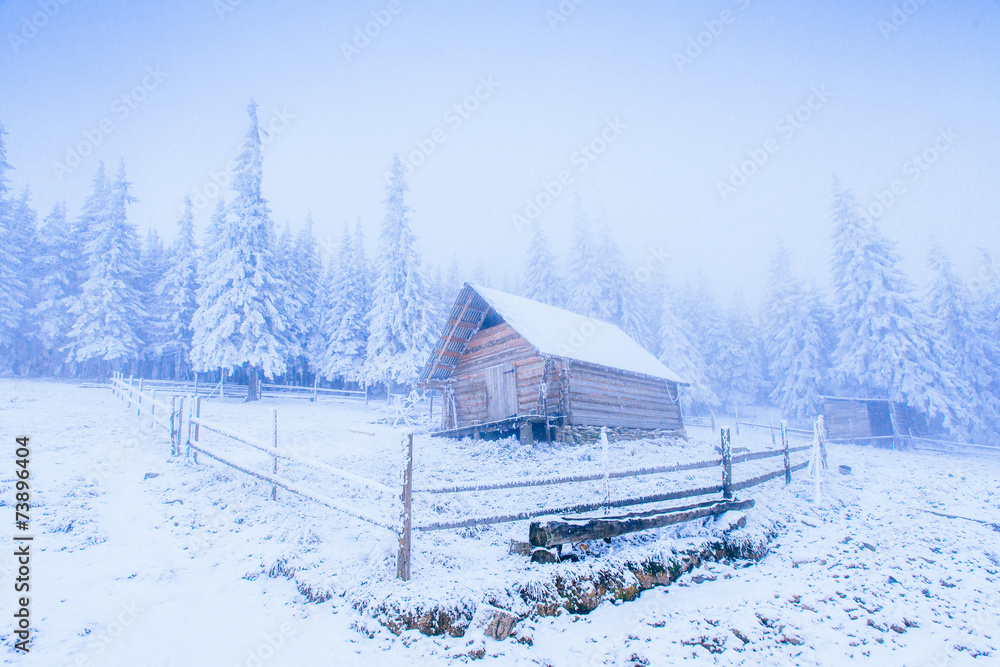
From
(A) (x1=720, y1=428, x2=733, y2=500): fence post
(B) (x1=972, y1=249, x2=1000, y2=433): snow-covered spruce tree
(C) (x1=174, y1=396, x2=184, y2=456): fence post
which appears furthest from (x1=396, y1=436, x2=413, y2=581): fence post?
(B) (x1=972, y1=249, x2=1000, y2=433): snow-covered spruce tree

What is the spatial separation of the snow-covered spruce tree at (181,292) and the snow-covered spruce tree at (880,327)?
4638 cm

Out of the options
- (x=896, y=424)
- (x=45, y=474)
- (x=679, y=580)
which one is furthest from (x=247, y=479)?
(x=896, y=424)

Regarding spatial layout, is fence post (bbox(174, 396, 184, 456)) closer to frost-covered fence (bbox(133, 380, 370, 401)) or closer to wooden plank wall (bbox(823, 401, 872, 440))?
frost-covered fence (bbox(133, 380, 370, 401))

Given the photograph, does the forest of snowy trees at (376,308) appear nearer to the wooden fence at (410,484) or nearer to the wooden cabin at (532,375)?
the wooden cabin at (532,375)

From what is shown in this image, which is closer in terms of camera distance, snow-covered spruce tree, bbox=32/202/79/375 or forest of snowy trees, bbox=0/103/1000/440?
forest of snowy trees, bbox=0/103/1000/440

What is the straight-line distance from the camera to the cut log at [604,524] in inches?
244

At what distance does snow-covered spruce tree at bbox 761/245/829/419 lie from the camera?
35.2 meters

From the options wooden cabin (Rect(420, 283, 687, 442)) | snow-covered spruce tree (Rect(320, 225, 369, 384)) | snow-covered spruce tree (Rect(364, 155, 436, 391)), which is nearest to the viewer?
wooden cabin (Rect(420, 283, 687, 442))

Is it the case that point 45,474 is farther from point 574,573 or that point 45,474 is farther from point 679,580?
point 679,580

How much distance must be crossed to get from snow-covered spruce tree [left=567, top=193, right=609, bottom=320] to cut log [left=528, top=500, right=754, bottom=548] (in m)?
28.4

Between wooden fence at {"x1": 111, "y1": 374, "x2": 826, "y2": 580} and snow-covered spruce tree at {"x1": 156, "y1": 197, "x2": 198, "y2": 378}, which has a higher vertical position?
snow-covered spruce tree at {"x1": 156, "y1": 197, "x2": 198, "y2": 378}

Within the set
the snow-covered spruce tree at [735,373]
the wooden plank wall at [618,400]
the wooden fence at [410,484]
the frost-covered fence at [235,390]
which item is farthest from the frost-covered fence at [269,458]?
the snow-covered spruce tree at [735,373]

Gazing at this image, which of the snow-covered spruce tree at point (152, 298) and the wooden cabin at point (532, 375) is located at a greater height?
the snow-covered spruce tree at point (152, 298)

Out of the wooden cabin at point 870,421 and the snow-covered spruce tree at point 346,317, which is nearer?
the wooden cabin at point 870,421
